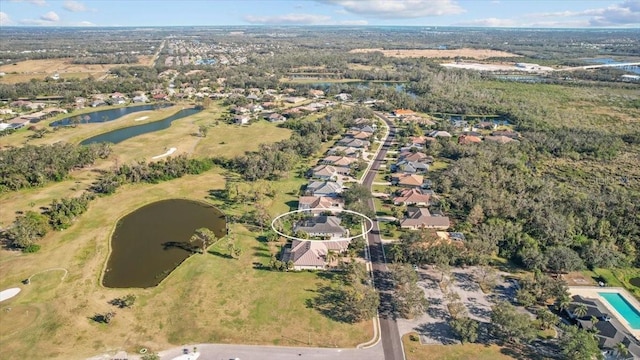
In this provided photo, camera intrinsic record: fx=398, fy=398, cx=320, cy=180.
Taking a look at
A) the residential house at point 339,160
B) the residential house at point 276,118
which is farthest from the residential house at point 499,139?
the residential house at point 276,118

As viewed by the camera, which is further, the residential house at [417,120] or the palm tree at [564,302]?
the residential house at [417,120]

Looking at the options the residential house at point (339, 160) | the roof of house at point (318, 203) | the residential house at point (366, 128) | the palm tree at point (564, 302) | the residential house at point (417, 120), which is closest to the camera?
the palm tree at point (564, 302)

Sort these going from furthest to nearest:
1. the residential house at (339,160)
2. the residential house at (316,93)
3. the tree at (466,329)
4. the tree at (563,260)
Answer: the residential house at (316,93) → the residential house at (339,160) → the tree at (563,260) → the tree at (466,329)

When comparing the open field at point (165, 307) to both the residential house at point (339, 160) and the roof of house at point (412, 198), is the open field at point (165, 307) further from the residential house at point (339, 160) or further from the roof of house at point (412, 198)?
the residential house at point (339, 160)

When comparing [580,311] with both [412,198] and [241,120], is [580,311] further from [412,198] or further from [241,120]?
[241,120]

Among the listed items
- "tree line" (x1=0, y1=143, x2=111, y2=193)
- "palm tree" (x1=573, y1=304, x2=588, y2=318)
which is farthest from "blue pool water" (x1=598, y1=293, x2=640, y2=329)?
"tree line" (x1=0, y1=143, x2=111, y2=193)

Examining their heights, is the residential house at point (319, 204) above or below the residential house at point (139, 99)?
below

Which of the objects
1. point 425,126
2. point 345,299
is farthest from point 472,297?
point 425,126

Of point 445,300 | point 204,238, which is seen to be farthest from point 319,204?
point 445,300
